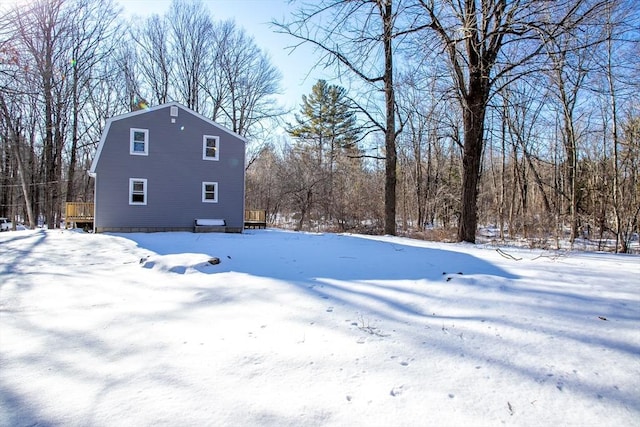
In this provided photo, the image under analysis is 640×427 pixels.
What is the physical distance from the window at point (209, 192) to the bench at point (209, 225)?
37.3 inches

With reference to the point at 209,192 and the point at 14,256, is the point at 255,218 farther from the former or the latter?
the point at 14,256

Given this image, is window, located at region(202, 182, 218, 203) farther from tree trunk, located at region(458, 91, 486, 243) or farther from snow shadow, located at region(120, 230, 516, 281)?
tree trunk, located at region(458, 91, 486, 243)

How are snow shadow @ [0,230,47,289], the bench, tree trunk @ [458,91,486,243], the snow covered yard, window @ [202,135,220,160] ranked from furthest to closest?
window @ [202,135,220,160]
the bench
tree trunk @ [458,91,486,243]
snow shadow @ [0,230,47,289]
the snow covered yard

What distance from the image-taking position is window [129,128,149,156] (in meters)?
14.9

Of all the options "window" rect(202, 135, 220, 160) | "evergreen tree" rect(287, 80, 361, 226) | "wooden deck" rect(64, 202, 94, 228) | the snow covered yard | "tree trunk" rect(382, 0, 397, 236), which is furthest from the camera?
"evergreen tree" rect(287, 80, 361, 226)

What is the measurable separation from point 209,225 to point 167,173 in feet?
9.64

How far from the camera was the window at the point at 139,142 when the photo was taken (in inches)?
588

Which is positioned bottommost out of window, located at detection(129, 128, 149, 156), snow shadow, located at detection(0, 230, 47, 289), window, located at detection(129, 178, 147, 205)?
snow shadow, located at detection(0, 230, 47, 289)

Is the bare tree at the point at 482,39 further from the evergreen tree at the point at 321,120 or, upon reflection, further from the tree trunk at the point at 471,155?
the evergreen tree at the point at 321,120

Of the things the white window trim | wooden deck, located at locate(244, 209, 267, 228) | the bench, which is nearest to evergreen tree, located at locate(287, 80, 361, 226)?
wooden deck, located at locate(244, 209, 267, 228)

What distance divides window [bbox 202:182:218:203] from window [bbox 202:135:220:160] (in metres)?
1.22

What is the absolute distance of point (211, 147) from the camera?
54.1 feet

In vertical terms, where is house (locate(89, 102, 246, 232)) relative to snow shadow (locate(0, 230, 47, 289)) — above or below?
above

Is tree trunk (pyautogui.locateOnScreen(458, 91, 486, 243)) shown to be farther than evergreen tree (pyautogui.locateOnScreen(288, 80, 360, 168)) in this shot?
No
